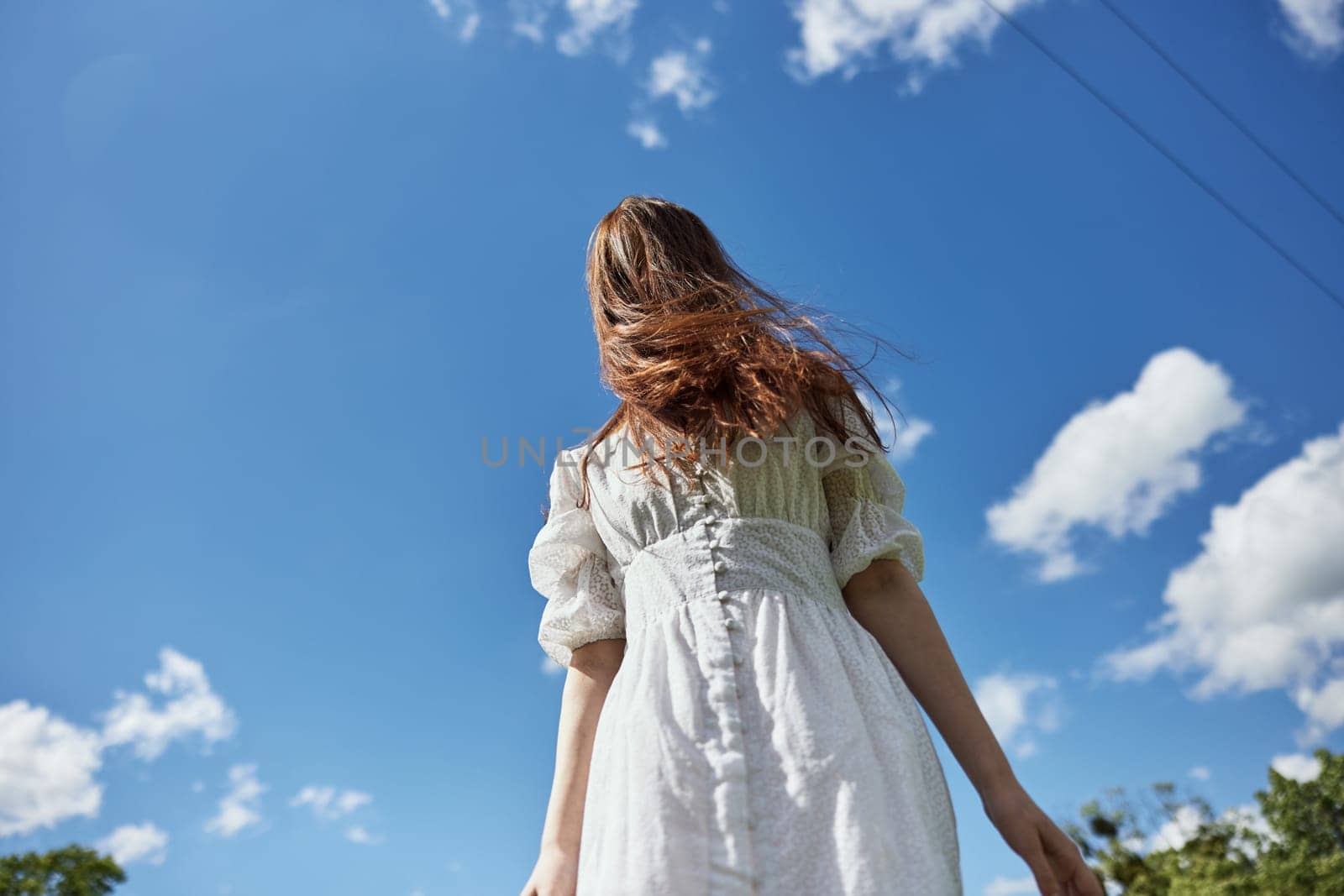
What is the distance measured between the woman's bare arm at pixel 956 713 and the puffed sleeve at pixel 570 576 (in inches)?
18.6

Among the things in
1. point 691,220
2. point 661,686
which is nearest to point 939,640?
point 661,686

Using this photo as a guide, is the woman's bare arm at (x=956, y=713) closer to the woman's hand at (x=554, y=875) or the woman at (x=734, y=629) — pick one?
the woman at (x=734, y=629)

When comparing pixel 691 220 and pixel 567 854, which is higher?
pixel 691 220

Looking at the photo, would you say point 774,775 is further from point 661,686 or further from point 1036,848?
point 1036,848

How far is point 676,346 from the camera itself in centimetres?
180

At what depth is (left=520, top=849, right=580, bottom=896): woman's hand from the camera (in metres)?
1.54

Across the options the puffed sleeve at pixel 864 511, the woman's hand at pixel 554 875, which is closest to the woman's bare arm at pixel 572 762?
the woman's hand at pixel 554 875

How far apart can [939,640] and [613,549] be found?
0.64 metres

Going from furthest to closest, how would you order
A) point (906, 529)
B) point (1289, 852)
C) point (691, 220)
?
point (1289, 852), point (691, 220), point (906, 529)

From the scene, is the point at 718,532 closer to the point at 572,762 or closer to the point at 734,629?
the point at 734,629

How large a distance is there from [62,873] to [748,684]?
3217cm

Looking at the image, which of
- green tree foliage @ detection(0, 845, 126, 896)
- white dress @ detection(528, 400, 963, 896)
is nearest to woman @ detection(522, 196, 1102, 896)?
white dress @ detection(528, 400, 963, 896)

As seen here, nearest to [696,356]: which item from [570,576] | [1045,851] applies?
[570,576]

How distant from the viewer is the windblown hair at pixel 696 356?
1757 mm
